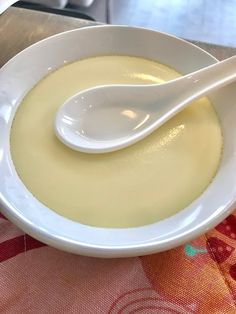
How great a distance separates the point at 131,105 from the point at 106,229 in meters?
0.16

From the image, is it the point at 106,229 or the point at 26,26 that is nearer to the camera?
the point at 106,229

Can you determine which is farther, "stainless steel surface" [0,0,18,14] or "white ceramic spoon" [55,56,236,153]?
"stainless steel surface" [0,0,18,14]

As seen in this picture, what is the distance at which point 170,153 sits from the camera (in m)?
0.39

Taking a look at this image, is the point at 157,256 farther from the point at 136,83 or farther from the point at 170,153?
the point at 136,83

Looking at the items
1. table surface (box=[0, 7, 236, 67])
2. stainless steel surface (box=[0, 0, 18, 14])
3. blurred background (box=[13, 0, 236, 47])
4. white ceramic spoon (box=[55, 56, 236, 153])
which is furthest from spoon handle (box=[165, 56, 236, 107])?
blurred background (box=[13, 0, 236, 47])

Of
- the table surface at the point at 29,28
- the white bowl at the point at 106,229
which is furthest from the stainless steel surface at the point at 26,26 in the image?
the white bowl at the point at 106,229

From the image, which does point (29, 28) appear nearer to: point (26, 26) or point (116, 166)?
point (26, 26)

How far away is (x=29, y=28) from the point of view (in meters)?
0.60

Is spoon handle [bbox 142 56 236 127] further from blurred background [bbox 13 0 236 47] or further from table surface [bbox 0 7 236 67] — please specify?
blurred background [bbox 13 0 236 47]

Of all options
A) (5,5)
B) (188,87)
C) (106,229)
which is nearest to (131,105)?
(188,87)

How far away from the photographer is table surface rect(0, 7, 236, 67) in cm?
56

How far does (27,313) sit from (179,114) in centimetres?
24

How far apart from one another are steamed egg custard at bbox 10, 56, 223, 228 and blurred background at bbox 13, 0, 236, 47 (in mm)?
1226

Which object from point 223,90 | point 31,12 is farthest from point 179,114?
point 31,12
